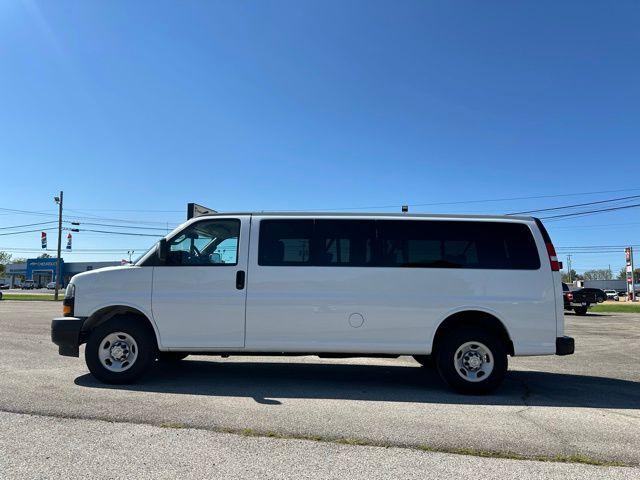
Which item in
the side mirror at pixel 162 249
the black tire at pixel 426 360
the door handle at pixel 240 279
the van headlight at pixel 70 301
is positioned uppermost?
the side mirror at pixel 162 249

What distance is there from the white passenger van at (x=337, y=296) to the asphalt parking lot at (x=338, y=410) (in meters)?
0.53

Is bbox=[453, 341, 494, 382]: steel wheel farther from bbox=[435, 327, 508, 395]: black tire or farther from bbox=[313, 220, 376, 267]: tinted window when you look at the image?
bbox=[313, 220, 376, 267]: tinted window

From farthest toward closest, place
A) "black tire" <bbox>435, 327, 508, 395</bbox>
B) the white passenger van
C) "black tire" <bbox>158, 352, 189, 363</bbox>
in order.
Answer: "black tire" <bbox>158, 352, 189, 363</bbox> → the white passenger van → "black tire" <bbox>435, 327, 508, 395</bbox>

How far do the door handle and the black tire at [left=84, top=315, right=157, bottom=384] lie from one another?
1.34 m

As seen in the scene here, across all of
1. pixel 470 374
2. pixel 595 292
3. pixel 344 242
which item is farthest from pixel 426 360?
pixel 595 292

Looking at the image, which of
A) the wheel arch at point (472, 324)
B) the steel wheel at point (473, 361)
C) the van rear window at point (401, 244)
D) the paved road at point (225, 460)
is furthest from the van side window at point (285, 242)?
the paved road at point (225, 460)

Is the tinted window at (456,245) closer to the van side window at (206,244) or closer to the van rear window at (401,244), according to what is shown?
the van rear window at (401,244)

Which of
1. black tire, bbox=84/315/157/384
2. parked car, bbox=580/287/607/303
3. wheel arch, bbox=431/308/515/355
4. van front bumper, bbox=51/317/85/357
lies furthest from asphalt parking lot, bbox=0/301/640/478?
parked car, bbox=580/287/607/303

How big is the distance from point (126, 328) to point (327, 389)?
274 centimetres

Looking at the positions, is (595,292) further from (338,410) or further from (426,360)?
(338,410)

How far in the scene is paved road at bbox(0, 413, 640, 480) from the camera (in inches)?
136

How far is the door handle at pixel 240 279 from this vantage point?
20.7ft

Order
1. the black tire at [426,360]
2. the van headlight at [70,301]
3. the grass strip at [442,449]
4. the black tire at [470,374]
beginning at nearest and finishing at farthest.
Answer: the grass strip at [442,449], the black tire at [470,374], the van headlight at [70,301], the black tire at [426,360]

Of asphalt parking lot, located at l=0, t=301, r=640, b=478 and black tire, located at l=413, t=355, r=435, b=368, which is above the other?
black tire, located at l=413, t=355, r=435, b=368
